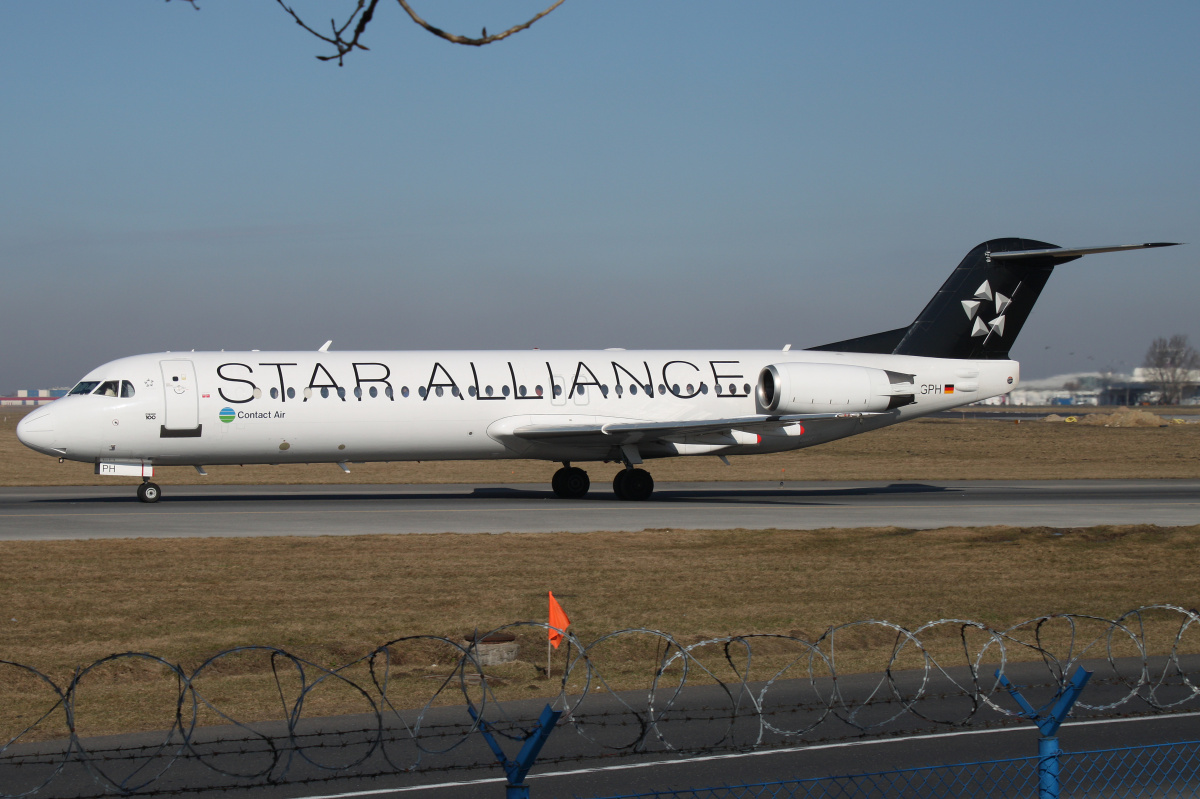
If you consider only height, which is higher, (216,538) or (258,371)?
(258,371)

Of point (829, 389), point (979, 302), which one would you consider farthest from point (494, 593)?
point (979, 302)

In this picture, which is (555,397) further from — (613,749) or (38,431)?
(613,749)

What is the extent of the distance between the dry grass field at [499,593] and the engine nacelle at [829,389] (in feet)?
26.5

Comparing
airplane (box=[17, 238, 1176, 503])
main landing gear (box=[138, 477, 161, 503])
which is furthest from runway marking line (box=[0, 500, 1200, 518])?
main landing gear (box=[138, 477, 161, 503])

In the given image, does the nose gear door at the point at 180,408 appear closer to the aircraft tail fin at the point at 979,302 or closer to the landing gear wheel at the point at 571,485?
the landing gear wheel at the point at 571,485

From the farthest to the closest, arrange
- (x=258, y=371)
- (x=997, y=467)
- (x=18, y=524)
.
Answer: (x=997, y=467) < (x=258, y=371) < (x=18, y=524)

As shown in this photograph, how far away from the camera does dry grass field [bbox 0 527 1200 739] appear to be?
12.6 metres

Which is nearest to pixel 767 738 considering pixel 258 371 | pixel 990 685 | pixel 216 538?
pixel 990 685

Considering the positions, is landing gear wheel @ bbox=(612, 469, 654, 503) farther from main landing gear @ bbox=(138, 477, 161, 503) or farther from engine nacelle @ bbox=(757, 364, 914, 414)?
main landing gear @ bbox=(138, 477, 161, 503)

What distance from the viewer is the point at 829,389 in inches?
1249

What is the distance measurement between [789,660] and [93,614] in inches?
367

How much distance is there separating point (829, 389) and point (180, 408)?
17.5 meters

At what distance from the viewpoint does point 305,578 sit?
17953mm

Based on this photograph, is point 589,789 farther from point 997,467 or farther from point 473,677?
point 997,467
